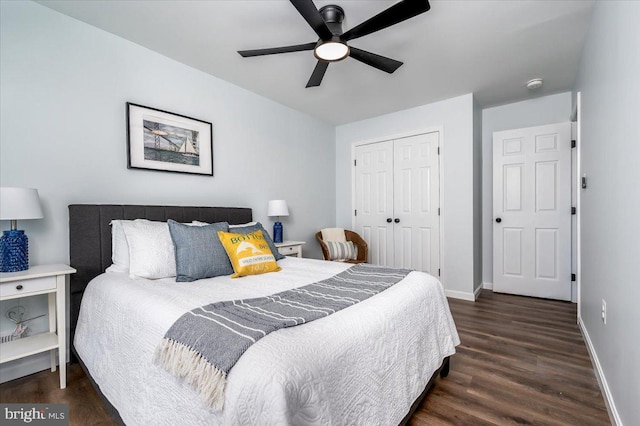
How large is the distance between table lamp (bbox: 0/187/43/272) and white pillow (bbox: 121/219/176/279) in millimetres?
490

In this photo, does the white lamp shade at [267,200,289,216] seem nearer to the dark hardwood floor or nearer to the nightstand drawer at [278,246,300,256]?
the nightstand drawer at [278,246,300,256]

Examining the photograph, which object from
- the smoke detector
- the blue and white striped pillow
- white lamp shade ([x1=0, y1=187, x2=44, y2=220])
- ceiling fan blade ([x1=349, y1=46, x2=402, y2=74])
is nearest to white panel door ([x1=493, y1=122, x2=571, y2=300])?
the smoke detector

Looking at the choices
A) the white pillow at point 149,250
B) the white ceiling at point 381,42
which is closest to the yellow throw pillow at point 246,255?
the white pillow at point 149,250

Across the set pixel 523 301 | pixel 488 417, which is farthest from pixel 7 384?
pixel 523 301

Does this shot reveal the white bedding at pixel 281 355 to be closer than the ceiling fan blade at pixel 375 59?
Yes

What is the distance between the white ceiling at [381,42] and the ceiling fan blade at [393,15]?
304 mm

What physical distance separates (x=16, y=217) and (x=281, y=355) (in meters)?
1.84

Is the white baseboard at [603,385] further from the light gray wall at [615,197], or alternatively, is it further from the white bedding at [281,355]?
the white bedding at [281,355]

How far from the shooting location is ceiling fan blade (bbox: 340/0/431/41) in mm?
1591

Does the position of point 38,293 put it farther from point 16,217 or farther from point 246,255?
point 246,255

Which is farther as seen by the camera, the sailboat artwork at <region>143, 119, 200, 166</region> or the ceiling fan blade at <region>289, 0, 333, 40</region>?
the sailboat artwork at <region>143, 119, 200, 166</region>

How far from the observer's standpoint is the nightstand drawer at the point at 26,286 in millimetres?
1621

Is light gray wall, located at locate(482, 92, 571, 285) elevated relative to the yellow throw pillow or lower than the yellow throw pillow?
elevated

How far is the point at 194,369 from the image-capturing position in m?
0.97
